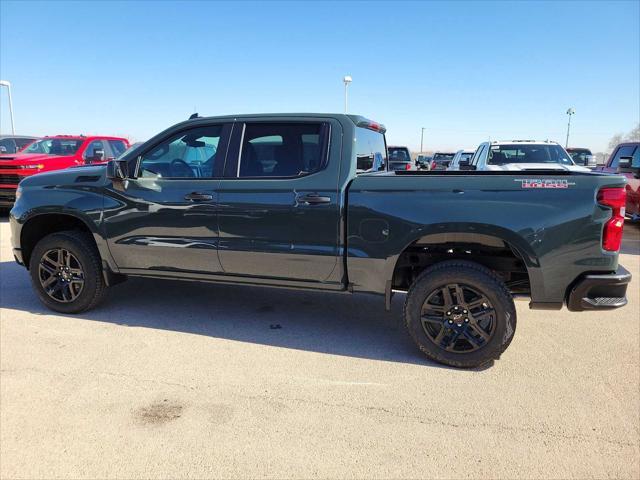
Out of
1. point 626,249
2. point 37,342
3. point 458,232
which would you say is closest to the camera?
point 458,232

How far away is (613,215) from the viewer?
316cm

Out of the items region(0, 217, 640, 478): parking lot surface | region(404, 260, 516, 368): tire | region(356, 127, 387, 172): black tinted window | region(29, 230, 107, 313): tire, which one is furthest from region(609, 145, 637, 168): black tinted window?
region(29, 230, 107, 313): tire

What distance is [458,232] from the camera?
3.38 m

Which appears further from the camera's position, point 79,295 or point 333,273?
point 79,295

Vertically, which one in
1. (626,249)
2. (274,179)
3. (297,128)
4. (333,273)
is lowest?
(626,249)

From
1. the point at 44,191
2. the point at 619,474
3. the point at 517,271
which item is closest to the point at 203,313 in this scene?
the point at 44,191

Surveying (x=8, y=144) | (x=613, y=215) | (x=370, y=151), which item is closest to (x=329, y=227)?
(x=370, y=151)

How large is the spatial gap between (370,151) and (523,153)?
279 inches

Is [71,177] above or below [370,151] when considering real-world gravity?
below

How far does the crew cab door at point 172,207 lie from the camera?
4.09 metres

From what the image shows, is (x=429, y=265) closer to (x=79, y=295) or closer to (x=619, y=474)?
(x=619, y=474)

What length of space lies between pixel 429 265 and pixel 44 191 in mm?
3811

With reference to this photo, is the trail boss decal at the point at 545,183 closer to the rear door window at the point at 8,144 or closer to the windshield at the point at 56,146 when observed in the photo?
the windshield at the point at 56,146

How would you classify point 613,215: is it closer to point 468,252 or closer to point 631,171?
point 468,252
